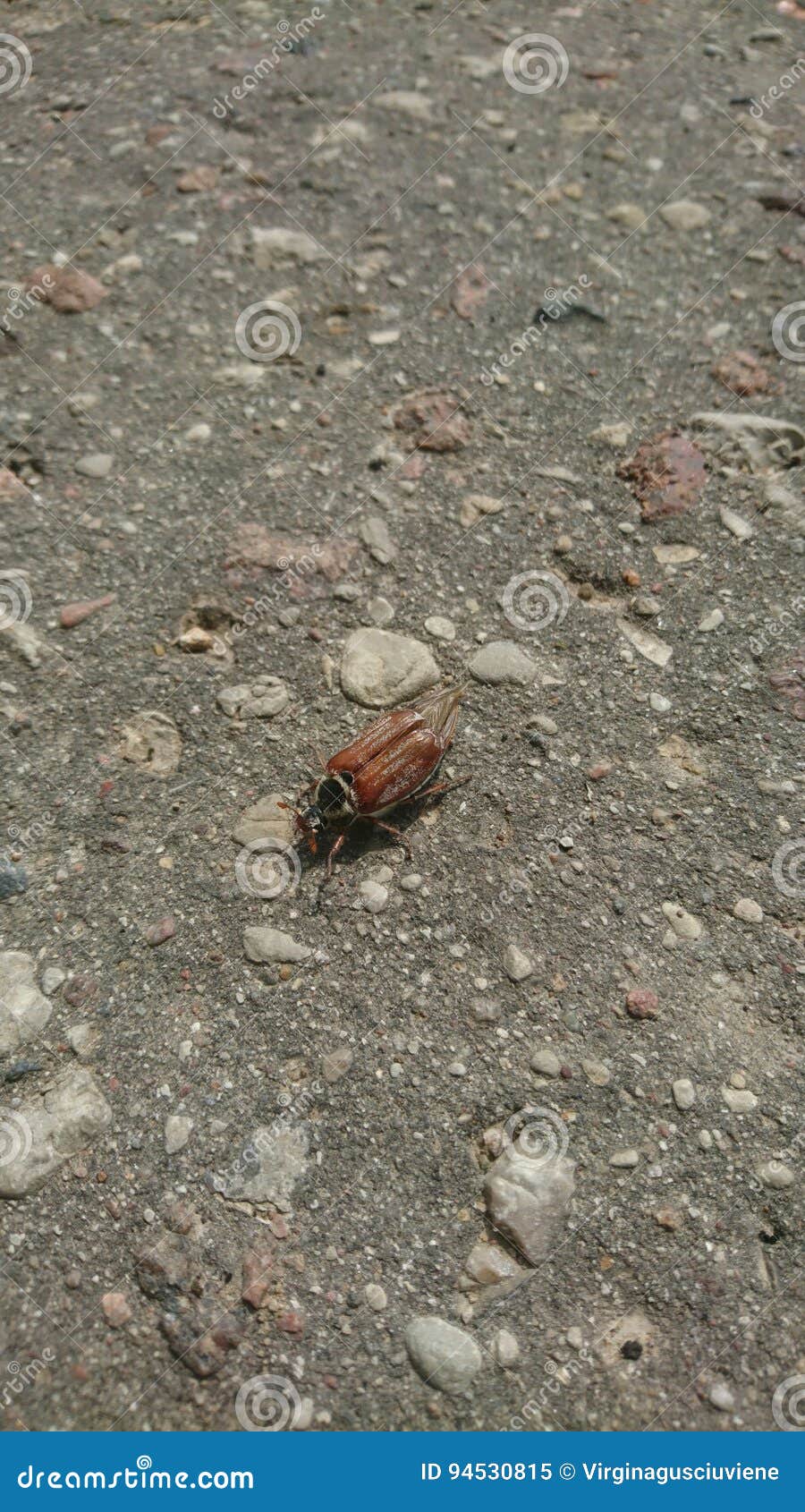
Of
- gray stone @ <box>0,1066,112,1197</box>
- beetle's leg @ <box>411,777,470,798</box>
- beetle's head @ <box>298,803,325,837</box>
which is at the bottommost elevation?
gray stone @ <box>0,1066,112,1197</box>

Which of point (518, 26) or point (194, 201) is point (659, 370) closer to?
point (194, 201)

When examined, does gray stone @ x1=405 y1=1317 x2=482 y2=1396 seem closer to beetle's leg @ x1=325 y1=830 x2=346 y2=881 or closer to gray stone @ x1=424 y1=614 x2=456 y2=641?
beetle's leg @ x1=325 y1=830 x2=346 y2=881

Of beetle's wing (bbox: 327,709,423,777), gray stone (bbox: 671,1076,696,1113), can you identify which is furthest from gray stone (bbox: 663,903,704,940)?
beetle's wing (bbox: 327,709,423,777)

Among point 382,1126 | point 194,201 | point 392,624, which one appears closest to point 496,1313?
point 382,1126

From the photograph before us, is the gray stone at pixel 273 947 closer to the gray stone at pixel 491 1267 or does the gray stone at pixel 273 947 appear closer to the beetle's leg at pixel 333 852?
the beetle's leg at pixel 333 852

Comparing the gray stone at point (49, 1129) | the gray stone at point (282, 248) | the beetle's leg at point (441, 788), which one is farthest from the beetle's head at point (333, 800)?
the gray stone at point (282, 248)

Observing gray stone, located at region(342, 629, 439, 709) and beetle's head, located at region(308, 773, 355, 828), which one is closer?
beetle's head, located at region(308, 773, 355, 828)
